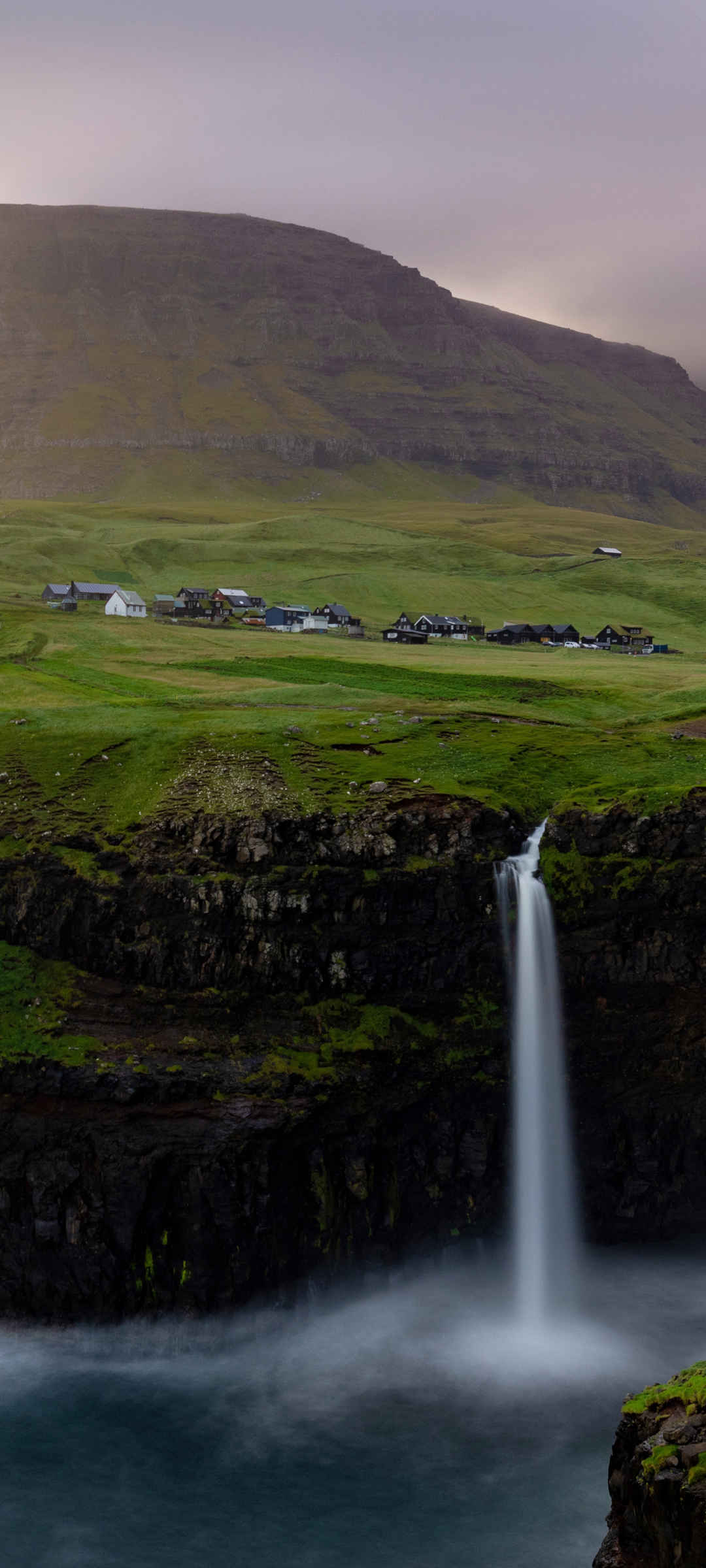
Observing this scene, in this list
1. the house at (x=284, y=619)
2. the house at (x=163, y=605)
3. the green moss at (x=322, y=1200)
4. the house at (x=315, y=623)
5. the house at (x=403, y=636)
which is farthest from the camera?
the house at (x=163, y=605)

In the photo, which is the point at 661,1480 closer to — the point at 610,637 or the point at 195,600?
the point at 195,600

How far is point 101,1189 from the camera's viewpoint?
150 ft

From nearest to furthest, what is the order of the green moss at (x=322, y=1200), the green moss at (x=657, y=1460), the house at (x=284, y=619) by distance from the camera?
1. the green moss at (x=657, y=1460)
2. the green moss at (x=322, y=1200)
3. the house at (x=284, y=619)

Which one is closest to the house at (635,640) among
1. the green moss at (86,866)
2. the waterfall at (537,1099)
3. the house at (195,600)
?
the house at (195,600)

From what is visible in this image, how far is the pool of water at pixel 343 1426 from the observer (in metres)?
34.7

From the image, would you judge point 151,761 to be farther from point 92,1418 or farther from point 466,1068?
point 92,1418

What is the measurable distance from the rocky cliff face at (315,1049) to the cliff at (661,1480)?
2301 centimetres

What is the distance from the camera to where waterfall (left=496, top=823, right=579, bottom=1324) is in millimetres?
49812

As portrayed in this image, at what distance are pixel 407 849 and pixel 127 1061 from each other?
14953 mm

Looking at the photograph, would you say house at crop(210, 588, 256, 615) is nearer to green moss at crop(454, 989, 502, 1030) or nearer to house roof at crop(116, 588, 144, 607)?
house roof at crop(116, 588, 144, 607)

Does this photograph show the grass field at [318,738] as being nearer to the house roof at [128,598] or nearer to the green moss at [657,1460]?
the green moss at [657,1460]

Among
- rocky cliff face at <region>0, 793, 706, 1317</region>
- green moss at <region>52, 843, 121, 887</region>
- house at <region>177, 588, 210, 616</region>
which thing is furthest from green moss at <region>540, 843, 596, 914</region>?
house at <region>177, 588, 210, 616</region>


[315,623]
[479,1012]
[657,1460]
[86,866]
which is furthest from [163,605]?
[657,1460]

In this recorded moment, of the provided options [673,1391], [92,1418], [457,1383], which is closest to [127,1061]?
[92,1418]
